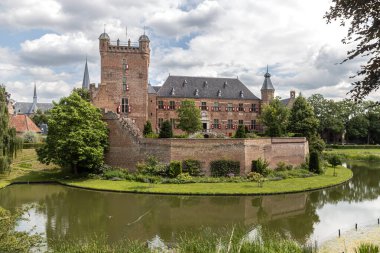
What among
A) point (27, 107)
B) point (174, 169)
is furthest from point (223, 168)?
point (27, 107)

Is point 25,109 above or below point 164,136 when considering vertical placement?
above

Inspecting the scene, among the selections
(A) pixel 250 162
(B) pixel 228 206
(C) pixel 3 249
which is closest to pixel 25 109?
(A) pixel 250 162

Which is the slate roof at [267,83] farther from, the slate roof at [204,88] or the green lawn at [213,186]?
the green lawn at [213,186]

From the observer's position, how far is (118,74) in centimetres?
3741

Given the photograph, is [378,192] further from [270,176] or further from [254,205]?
[254,205]

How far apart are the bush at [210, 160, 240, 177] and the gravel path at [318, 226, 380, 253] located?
44.6ft

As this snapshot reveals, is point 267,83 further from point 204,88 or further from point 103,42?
point 103,42

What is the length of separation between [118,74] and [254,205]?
22.6m

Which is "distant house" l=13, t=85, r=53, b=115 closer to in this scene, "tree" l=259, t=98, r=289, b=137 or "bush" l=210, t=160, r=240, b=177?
"tree" l=259, t=98, r=289, b=137

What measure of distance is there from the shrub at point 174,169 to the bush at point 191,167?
2.90ft

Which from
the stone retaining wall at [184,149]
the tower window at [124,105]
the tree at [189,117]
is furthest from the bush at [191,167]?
the tower window at [124,105]

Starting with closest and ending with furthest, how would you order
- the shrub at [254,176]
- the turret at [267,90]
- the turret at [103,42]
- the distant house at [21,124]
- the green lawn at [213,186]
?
the green lawn at [213,186], the shrub at [254,176], the turret at [103,42], the distant house at [21,124], the turret at [267,90]

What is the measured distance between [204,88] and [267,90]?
7950mm

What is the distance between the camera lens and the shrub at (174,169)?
2738cm
